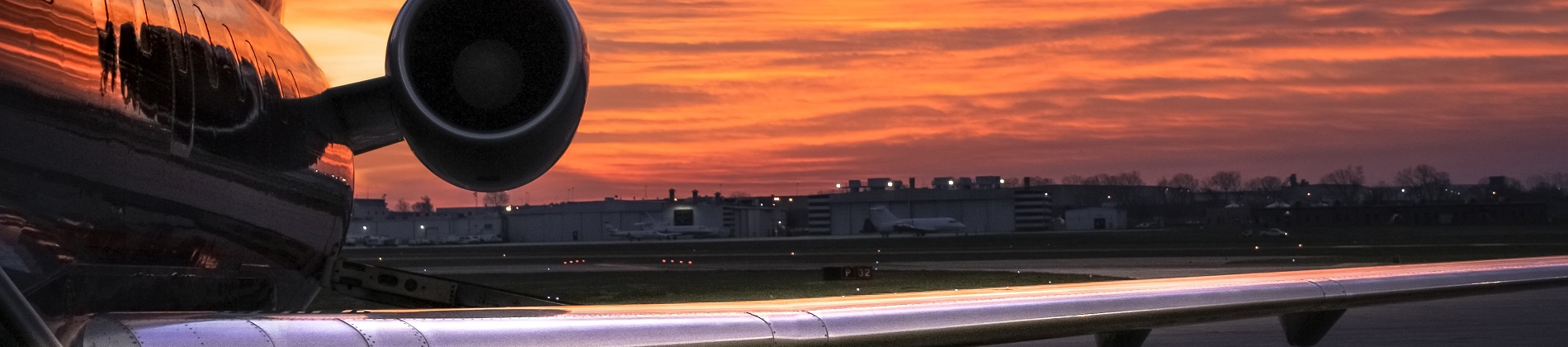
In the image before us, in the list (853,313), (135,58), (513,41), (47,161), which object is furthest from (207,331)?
(513,41)

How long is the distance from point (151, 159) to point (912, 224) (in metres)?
120

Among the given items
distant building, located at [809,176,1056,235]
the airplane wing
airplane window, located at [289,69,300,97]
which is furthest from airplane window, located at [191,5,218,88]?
distant building, located at [809,176,1056,235]

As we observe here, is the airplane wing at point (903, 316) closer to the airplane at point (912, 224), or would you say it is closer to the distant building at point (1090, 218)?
the airplane at point (912, 224)

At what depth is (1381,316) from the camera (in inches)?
709

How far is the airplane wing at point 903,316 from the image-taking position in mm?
2605

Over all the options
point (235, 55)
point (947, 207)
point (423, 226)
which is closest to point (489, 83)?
point (235, 55)

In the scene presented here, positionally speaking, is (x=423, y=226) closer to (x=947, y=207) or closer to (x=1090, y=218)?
(x=947, y=207)

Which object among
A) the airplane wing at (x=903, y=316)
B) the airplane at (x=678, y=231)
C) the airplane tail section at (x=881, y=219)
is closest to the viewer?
the airplane wing at (x=903, y=316)

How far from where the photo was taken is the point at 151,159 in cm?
397

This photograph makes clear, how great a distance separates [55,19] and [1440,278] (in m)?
5.73

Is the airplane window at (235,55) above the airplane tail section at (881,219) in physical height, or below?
below

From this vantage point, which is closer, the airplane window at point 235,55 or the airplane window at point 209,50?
the airplane window at point 209,50

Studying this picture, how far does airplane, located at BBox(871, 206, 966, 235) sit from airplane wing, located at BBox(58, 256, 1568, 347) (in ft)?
376

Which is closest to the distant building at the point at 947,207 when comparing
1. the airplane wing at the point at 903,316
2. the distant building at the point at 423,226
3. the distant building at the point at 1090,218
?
the distant building at the point at 1090,218
